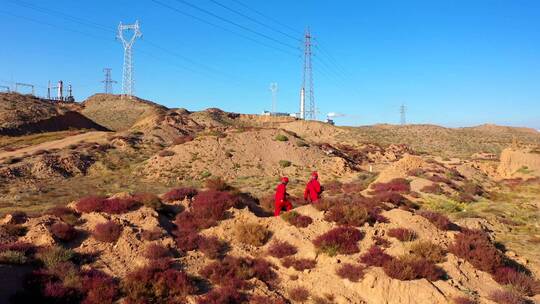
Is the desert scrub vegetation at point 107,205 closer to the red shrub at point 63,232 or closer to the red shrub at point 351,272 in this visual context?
the red shrub at point 63,232

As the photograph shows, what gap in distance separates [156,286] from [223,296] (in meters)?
1.57

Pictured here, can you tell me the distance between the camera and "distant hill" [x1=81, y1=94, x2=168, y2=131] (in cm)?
7631

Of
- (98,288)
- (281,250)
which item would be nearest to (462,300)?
(281,250)

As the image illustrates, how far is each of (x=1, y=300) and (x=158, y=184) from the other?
21.3 meters

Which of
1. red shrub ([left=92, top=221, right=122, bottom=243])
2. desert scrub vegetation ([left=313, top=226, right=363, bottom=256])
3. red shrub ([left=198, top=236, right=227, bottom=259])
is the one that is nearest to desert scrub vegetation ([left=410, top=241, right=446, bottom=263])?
desert scrub vegetation ([left=313, top=226, right=363, bottom=256])

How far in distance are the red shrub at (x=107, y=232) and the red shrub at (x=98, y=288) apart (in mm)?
1831

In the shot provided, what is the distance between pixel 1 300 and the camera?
27.7ft

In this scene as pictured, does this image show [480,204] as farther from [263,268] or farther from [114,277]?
[114,277]

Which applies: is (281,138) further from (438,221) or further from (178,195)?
(438,221)

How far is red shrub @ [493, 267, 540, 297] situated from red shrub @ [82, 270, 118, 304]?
9.62m

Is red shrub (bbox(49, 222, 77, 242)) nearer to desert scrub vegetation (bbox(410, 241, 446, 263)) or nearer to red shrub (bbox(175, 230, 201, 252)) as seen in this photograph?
red shrub (bbox(175, 230, 201, 252))

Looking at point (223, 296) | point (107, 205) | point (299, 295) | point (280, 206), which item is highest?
point (107, 205)

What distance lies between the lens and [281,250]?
1202cm

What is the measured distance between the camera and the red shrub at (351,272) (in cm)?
1048
